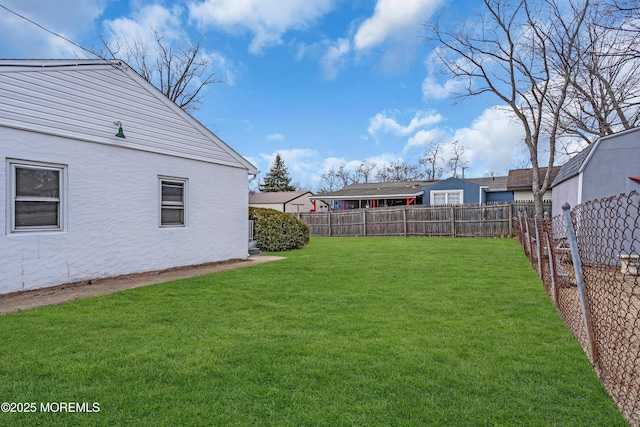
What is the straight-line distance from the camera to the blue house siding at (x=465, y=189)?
2466 centimetres

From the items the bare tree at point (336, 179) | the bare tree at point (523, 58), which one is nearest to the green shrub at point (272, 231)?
the bare tree at point (523, 58)

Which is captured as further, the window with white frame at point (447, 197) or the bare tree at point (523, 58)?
the window with white frame at point (447, 197)

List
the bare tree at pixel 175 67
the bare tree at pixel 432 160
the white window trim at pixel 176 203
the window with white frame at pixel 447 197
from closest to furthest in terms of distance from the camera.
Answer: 1. the white window trim at pixel 176 203
2. the bare tree at pixel 175 67
3. the window with white frame at pixel 447 197
4. the bare tree at pixel 432 160

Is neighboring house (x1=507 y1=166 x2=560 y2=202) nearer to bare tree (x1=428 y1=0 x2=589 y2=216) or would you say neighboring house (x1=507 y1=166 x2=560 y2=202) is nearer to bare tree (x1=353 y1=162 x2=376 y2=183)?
bare tree (x1=428 y1=0 x2=589 y2=216)

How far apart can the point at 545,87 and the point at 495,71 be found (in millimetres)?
2725

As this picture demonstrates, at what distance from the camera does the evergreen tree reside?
5106 centimetres

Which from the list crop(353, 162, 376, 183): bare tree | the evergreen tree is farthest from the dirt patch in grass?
the evergreen tree

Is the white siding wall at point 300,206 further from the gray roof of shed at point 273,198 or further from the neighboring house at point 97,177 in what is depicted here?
the neighboring house at point 97,177

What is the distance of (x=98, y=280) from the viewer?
7117 millimetres

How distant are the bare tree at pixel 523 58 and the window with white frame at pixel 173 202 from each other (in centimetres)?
1643

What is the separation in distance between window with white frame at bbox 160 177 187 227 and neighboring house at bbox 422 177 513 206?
2013cm

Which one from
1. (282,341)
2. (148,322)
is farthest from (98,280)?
(282,341)

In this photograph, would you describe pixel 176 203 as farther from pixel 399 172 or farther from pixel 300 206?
pixel 399 172

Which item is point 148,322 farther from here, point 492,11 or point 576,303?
point 492,11
